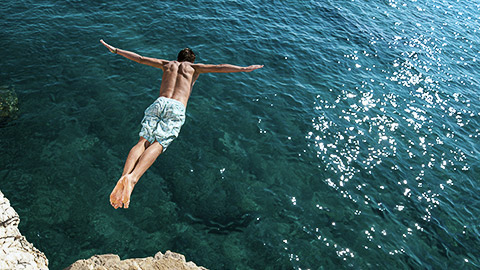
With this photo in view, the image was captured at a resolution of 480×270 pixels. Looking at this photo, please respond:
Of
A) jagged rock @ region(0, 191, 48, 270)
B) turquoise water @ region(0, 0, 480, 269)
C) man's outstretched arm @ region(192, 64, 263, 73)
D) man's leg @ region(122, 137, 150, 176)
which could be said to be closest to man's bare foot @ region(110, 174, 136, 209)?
man's leg @ region(122, 137, 150, 176)

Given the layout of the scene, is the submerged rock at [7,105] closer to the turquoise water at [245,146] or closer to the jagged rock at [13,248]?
the turquoise water at [245,146]

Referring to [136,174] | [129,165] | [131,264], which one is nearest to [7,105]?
[129,165]

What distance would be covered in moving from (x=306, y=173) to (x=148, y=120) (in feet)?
20.5

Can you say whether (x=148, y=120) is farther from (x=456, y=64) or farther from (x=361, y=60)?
(x=456, y=64)

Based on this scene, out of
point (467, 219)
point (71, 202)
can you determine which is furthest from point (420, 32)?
point (71, 202)

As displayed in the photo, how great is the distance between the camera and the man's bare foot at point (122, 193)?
6594 mm

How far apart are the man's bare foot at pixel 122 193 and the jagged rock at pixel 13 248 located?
2066mm

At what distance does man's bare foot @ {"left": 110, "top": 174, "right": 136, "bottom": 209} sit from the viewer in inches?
260

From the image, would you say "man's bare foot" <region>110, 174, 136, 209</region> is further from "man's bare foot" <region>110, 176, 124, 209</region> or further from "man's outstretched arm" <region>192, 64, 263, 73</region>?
"man's outstretched arm" <region>192, 64, 263, 73</region>

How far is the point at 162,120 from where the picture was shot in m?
8.69

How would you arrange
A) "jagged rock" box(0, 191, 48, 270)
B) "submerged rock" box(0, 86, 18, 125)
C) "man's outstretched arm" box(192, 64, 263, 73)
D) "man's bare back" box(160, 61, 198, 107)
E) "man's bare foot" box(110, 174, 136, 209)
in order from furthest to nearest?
1. "submerged rock" box(0, 86, 18, 125)
2. "man's bare back" box(160, 61, 198, 107)
3. "man's outstretched arm" box(192, 64, 263, 73)
4. "man's bare foot" box(110, 174, 136, 209)
5. "jagged rock" box(0, 191, 48, 270)

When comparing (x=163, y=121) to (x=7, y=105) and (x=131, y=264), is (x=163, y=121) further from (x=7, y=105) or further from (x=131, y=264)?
(x=7, y=105)

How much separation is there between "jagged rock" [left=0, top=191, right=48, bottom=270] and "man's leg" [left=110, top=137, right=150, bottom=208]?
6.78 feet

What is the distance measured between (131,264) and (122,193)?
1656 millimetres
